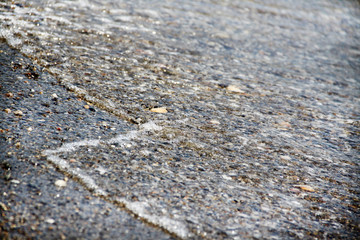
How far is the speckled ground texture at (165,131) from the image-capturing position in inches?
61.3

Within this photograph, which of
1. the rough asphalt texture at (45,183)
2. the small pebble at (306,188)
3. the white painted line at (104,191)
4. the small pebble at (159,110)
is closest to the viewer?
the rough asphalt texture at (45,183)

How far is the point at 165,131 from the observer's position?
2.21 meters

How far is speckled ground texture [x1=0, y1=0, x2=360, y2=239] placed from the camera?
1.56m

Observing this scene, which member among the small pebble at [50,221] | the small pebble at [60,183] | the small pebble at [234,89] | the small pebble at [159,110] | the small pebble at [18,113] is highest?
the small pebble at [234,89]

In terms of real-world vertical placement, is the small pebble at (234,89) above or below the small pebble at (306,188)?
above

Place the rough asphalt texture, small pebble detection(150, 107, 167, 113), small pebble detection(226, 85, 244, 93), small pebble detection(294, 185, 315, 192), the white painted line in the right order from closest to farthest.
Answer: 1. the rough asphalt texture
2. the white painted line
3. small pebble detection(294, 185, 315, 192)
4. small pebble detection(150, 107, 167, 113)
5. small pebble detection(226, 85, 244, 93)

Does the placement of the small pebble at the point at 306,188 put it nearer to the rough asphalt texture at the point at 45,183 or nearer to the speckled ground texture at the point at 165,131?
the speckled ground texture at the point at 165,131

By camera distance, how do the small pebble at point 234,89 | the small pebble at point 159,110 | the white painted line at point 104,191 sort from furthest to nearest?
the small pebble at point 234,89 → the small pebble at point 159,110 → the white painted line at point 104,191

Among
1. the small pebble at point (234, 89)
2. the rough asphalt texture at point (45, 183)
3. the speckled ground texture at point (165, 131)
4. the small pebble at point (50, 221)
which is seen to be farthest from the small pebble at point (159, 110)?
the small pebble at point (50, 221)

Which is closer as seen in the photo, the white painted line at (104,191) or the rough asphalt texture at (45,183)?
the rough asphalt texture at (45,183)

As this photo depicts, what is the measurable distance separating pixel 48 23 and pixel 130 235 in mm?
2530

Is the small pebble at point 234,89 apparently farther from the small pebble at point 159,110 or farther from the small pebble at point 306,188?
the small pebble at point 306,188

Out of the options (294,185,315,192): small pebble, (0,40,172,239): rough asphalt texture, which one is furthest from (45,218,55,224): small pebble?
(294,185,315,192): small pebble

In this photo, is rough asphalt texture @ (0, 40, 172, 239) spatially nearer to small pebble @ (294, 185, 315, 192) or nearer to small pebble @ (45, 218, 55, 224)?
small pebble @ (45, 218, 55, 224)
